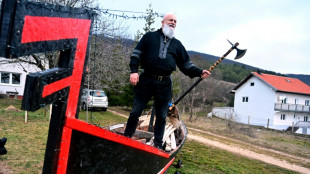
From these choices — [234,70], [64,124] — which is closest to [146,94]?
[64,124]

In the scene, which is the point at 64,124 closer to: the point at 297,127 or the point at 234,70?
the point at 297,127

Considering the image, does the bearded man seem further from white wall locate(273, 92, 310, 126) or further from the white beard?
white wall locate(273, 92, 310, 126)

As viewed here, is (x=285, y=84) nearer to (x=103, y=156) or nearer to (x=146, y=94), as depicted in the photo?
(x=146, y=94)

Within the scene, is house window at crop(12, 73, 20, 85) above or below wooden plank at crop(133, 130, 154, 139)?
above

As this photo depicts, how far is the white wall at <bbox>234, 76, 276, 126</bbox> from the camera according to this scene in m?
36.2

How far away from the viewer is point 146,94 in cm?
350

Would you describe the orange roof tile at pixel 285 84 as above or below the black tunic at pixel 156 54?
above

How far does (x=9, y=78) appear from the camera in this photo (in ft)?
84.2

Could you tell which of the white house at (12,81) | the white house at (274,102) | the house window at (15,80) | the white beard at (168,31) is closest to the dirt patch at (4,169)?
the white beard at (168,31)

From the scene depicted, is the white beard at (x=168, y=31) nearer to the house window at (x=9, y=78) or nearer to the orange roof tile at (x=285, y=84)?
the house window at (x=9, y=78)

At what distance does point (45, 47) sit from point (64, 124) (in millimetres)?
593

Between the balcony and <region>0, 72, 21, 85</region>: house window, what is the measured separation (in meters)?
32.9

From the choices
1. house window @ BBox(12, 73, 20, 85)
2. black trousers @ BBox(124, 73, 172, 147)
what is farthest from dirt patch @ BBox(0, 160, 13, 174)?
house window @ BBox(12, 73, 20, 85)

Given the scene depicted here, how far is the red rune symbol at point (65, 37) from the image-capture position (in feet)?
4.80
